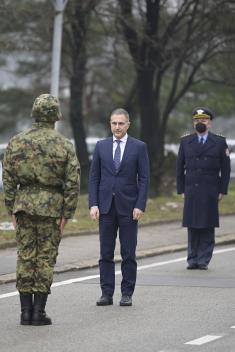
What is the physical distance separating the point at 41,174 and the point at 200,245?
4817 mm

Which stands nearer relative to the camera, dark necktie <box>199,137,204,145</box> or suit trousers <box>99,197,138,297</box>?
suit trousers <box>99,197,138,297</box>

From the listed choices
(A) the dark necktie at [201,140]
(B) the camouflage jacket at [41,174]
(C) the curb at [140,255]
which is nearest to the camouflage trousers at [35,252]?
(B) the camouflage jacket at [41,174]

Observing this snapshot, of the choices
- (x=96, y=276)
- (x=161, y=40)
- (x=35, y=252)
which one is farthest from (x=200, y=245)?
(x=161, y=40)

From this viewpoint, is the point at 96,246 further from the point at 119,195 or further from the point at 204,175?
the point at 119,195

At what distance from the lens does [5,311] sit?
34.3 ft

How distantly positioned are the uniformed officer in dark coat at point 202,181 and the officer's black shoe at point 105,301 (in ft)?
10.2

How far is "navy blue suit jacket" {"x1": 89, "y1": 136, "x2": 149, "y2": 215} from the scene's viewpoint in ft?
35.6

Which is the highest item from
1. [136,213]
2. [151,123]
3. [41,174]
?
[151,123]

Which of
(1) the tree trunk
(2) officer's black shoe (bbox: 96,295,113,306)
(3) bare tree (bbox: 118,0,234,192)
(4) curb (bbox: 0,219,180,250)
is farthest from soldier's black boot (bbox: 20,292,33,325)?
(1) the tree trunk

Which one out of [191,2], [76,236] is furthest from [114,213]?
[191,2]

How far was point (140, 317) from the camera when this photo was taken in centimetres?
1016

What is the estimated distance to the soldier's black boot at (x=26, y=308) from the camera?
9690mm

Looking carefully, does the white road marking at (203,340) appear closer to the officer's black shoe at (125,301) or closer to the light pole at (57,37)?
the officer's black shoe at (125,301)

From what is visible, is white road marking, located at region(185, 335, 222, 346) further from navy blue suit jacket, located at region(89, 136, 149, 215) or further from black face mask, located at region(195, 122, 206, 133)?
black face mask, located at region(195, 122, 206, 133)
